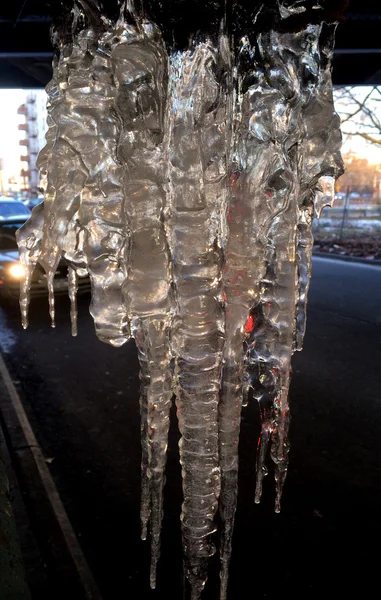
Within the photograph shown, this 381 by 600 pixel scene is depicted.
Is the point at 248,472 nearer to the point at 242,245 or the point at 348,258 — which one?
the point at 242,245

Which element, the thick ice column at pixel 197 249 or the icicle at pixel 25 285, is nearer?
the thick ice column at pixel 197 249

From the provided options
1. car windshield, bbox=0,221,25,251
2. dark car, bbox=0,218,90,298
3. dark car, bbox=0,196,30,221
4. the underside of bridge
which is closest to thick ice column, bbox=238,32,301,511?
the underside of bridge

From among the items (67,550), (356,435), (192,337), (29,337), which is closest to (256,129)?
(192,337)

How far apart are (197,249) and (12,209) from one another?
11.7 m

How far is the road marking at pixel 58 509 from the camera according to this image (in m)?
2.78

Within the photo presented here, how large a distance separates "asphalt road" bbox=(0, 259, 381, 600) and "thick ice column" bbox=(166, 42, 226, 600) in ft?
6.69

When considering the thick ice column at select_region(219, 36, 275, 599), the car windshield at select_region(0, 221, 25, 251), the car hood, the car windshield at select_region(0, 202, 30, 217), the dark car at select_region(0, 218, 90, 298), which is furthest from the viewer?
the car windshield at select_region(0, 202, 30, 217)

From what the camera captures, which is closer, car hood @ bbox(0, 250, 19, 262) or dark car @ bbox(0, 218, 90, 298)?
car hood @ bbox(0, 250, 19, 262)

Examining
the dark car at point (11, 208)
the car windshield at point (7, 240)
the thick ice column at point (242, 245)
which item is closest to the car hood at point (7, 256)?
the car windshield at point (7, 240)

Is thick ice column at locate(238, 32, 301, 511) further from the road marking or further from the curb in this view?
the curb

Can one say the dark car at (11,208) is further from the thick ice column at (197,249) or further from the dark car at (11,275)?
the thick ice column at (197,249)

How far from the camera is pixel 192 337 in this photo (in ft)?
3.91

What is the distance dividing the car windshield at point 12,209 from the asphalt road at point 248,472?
5426 millimetres

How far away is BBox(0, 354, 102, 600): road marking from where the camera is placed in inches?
109
